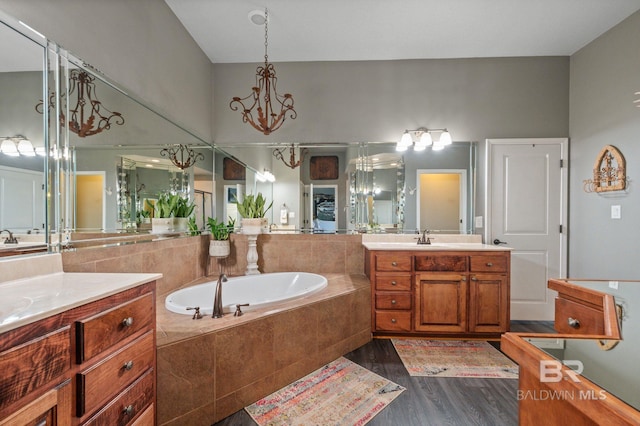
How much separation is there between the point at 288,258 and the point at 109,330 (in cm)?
212

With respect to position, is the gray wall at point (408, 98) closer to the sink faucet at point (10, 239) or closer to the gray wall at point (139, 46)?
the gray wall at point (139, 46)

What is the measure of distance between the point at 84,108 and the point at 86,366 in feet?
4.64

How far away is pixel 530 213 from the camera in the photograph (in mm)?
2969

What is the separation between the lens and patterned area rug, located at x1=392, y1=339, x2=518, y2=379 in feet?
6.53

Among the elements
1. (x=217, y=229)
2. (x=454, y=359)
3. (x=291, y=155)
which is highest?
(x=291, y=155)

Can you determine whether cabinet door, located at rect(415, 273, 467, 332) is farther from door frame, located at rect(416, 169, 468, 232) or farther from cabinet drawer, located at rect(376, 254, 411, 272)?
door frame, located at rect(416, 169, 468, 232)

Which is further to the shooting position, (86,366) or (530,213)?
(530,213)

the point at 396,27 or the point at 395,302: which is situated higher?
the point at 396,27

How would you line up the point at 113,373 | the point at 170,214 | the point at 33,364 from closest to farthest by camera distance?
1. the point at 33,364
2. the point at 113,373
3. the point at 170,214

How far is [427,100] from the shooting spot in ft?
9.89

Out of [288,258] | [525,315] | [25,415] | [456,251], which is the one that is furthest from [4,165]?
[525,315]

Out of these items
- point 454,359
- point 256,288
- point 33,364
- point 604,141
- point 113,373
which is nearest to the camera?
point 33,364

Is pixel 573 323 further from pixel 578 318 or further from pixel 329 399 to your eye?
pixel 329 399

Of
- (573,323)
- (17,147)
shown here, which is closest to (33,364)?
(17,147)
